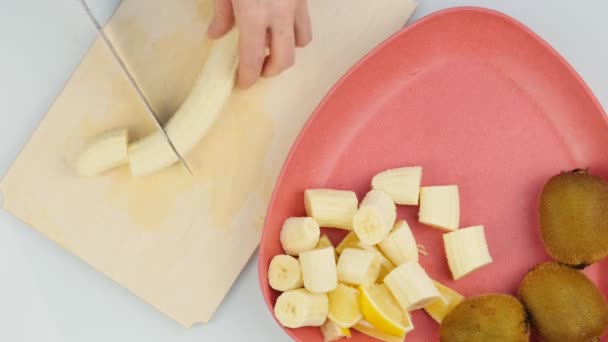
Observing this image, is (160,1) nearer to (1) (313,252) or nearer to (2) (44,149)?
(2) (44,149)

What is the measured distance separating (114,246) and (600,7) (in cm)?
66

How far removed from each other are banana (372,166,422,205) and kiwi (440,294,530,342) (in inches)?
5.1

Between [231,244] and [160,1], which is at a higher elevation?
[160,1]

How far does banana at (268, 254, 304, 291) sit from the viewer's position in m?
0.81

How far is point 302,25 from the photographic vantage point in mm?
780

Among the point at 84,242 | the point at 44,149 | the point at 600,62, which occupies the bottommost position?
the point at 600,62

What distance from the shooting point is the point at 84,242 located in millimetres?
886

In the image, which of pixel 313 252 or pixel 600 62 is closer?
pixel 313 252

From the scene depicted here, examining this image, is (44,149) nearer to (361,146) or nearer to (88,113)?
(88,113)

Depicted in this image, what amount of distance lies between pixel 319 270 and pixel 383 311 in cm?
8

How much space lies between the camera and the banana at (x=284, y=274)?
0.81 meters

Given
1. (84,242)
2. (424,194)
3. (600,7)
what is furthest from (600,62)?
(84,242)

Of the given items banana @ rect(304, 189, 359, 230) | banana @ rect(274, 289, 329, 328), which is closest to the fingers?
banana @ rect(304, 189, 359, 230)

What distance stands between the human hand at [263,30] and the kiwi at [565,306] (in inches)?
14.1
